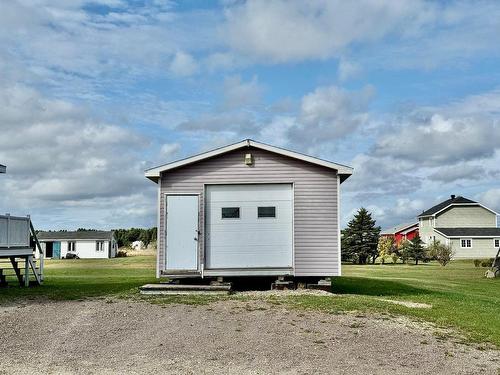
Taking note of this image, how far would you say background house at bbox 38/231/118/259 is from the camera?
66062 mm

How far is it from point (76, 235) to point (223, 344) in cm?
6028

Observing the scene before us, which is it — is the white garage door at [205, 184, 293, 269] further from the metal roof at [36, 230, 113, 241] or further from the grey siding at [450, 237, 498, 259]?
the metal roof at [36, 230, 113, 241]

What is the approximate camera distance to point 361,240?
52469mm

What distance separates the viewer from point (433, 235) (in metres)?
61.8

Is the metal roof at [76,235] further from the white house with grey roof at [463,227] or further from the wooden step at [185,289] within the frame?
the wooden step at [185,289]

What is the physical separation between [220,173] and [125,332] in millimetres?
7721

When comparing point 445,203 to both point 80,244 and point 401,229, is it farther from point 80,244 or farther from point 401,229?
point 80,244

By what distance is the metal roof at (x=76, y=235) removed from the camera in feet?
217

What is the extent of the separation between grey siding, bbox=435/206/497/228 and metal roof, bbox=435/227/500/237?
1.95 meters

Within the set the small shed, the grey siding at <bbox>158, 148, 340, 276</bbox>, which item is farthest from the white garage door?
the grey siding at <bbox>158, 148, 340, 276</bbox>

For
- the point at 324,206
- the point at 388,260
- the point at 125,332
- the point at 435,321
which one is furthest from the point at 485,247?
the point at 125,332

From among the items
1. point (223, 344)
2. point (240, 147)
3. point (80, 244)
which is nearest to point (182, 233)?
point (240, 147)

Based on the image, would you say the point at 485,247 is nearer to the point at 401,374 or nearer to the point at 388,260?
the point at 388,260

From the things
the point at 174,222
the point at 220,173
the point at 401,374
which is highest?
the point at 220,173
